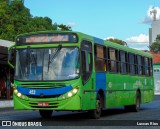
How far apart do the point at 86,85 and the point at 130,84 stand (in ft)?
21.3

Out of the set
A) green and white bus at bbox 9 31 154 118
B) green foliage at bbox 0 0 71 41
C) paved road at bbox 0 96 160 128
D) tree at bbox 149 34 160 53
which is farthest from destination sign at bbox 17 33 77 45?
tree at bbox 149 34 160 53

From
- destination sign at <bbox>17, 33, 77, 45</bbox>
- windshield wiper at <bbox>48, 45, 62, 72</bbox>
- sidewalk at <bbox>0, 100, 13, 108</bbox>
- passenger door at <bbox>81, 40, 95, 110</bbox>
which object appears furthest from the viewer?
sidewalk at <bbox>0, 100, 13, 108</bbox>

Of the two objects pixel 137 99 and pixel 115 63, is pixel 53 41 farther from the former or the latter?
pixel 137 99

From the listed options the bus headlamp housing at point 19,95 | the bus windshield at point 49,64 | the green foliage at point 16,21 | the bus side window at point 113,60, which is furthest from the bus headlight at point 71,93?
the green foliage at point 16,21

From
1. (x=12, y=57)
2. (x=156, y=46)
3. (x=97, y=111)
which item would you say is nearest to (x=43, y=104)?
(x=12, y=57)

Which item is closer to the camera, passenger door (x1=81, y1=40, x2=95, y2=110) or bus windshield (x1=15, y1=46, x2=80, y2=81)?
bus windshield (x1=15, y1=46, x2=80, y2=81)

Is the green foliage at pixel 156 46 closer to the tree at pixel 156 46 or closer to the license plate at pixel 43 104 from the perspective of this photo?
the tree at pixel 156 46

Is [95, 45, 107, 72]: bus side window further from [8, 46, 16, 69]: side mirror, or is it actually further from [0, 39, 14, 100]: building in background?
[0, 39, 14, 100]: building in background

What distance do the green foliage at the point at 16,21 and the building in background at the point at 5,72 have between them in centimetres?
Result: 1513

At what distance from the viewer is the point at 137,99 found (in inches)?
959

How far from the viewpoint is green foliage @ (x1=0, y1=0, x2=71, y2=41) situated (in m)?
59.2

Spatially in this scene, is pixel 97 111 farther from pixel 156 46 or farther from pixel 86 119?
pixel 156 46

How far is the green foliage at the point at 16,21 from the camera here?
5919cm

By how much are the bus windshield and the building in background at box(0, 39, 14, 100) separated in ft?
63.7
